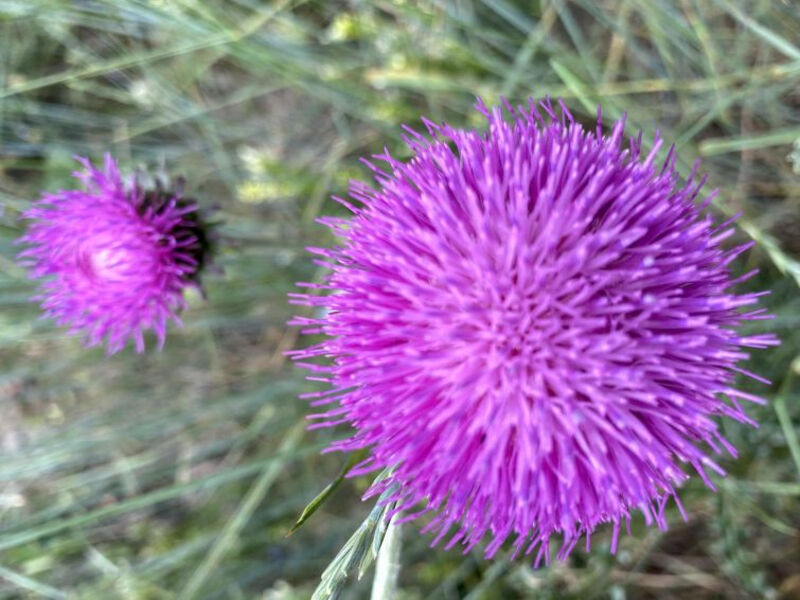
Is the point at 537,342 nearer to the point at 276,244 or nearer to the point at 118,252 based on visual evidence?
the point at 118,252

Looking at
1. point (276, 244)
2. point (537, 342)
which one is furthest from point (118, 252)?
point (537, 342)

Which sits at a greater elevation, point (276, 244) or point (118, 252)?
point (276, 244)

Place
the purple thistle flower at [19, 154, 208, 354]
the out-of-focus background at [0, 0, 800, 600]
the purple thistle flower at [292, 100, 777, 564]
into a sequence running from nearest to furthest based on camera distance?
the purple thistle flower at [292, 100, 777, 564], the purple thistle flower at [19, 154, 208, 354], the out-of-focus background at [0, 0, 800, 600]

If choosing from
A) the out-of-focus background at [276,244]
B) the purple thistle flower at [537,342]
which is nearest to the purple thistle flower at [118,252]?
the out-of-focus background at [276,244]

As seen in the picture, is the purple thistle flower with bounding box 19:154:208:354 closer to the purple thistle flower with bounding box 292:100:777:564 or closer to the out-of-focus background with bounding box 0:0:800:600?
the out-of-focus background with bounding box 0:0:800:600

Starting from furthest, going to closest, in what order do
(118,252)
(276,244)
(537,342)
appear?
(276,244), (118,252), (537,342)

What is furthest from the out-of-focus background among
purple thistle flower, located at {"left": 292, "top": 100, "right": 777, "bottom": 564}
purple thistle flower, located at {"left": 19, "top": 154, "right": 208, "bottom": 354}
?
purple thistle flower, located at {"left": 292, "top": 100, "right": 777, "bottom": 564}

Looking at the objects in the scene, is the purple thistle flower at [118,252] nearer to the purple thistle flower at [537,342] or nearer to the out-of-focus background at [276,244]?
the out-of-focus background at [276,244]

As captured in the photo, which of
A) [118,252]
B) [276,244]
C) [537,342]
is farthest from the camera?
[276,244]
